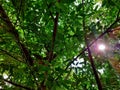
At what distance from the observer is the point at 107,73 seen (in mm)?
5023

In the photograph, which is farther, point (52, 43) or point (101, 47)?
point (101, 47)

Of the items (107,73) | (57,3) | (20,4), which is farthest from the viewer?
(107,73)

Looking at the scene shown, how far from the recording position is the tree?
2869mm

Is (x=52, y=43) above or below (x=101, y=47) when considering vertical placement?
below

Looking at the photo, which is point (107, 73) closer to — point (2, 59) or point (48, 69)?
point (2, 59)

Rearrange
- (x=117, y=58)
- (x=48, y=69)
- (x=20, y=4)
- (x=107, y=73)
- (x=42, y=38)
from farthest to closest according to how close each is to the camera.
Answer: (x=107, y=73) → (x=117, y=58) → (x=42, y=38) → (x=20, y=4) → (x=48, y=69)

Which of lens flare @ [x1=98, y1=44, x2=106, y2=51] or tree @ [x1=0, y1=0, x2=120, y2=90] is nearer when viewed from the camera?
tree @ [x1=0, y1=0, x2=120, y2=90]

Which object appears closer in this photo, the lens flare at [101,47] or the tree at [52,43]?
the tree at [52,43]

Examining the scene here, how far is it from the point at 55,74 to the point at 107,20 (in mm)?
2505

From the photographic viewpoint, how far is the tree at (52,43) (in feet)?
9.41

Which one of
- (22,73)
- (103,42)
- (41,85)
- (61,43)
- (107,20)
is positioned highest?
(107,20)

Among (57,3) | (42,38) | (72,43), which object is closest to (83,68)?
(72,43)

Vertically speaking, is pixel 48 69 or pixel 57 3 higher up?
pixel 57 3

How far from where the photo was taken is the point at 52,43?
9.06ft
